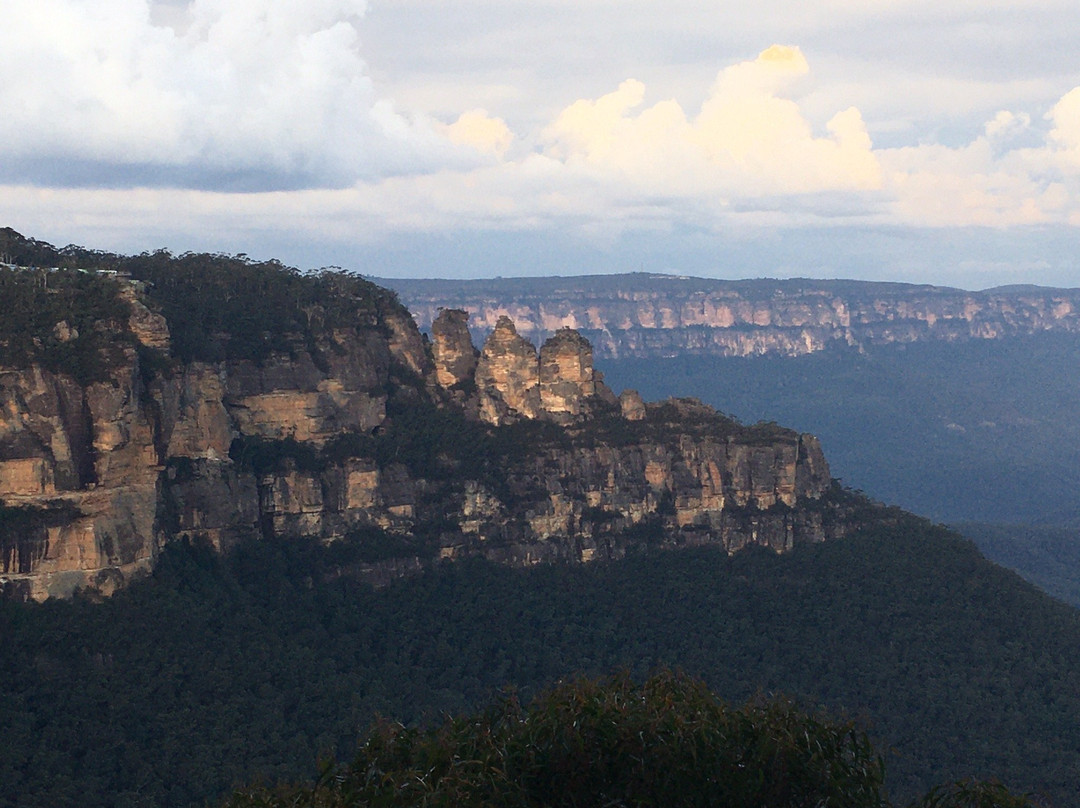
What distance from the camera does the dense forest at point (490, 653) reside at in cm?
5009

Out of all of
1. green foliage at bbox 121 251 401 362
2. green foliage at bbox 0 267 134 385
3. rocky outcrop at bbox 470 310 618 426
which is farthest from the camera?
rocky outcrop at bbox 470 310 618 426

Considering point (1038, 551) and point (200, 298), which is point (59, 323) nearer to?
point (200, 298)

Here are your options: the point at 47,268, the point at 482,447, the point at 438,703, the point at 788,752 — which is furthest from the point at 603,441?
the point at 788,752

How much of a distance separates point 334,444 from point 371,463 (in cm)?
188

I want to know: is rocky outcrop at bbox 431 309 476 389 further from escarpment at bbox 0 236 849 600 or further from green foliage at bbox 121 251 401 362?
green foliage at bbox 121 251 401 362

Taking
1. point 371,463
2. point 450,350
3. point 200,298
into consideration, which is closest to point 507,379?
point 450,350

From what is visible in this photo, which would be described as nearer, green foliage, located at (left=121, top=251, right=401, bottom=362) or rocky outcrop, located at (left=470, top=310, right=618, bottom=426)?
green foliage, located at (left=121, top=251, right=401, bottom=362)

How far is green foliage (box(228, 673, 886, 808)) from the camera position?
21281mm

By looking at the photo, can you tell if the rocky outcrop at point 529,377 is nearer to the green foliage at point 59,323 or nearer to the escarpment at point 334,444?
the escarpment at point 334,444

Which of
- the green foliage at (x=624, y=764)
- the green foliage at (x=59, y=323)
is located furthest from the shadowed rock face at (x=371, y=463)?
the green foliage at (x=624, y=764)

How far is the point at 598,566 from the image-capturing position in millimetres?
72500

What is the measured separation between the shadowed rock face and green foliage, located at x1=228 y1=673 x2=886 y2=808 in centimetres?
3295

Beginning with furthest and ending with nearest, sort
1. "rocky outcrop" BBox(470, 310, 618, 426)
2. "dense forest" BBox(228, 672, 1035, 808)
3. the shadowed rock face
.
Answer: "rocky outcrop" BBox(470, 310, 618, 426)
the shadowed rock face
"dense forest" BBox(228, 672, 1035, 808)

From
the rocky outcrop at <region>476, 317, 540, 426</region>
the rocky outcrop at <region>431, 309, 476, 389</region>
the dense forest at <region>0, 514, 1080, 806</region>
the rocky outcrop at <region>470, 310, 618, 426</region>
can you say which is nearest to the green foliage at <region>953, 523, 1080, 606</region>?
the dense forest at <region>0, 514, 1080, 806</region>
